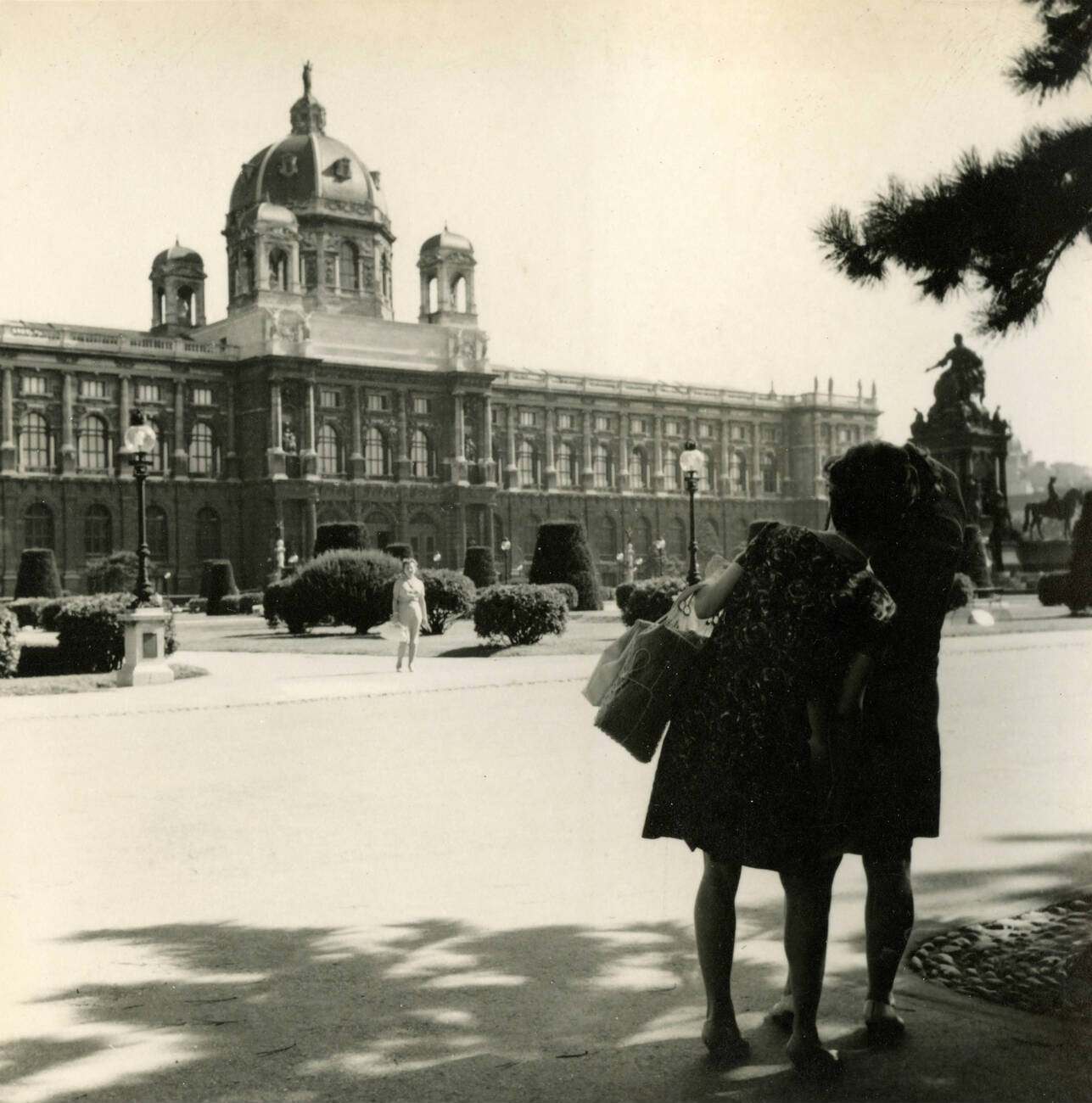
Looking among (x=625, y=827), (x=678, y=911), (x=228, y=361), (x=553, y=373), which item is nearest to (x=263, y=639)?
(x=625, y=827)

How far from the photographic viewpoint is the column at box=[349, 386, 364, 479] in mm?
67438

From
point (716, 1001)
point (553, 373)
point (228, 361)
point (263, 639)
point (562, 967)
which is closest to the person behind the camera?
point (716, 1001)

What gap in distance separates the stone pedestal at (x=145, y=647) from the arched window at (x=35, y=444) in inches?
1829

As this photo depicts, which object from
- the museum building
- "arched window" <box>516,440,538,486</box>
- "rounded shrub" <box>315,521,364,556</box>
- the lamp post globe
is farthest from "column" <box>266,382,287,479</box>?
the lamp post globe

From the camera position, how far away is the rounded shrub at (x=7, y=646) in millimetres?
16047

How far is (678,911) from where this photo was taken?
196 inches

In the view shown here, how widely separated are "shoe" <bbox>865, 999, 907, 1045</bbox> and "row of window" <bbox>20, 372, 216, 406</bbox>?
61.1 meters

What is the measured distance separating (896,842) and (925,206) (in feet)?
7.50

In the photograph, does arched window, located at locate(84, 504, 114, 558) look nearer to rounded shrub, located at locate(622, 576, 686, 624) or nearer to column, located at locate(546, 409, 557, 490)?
column, located at locate(546, 409, 557, 490)

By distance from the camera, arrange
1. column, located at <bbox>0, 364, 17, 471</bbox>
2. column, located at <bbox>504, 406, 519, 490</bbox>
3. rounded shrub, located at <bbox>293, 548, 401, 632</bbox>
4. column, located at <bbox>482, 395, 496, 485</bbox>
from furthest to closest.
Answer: column, located at <bbox>504, 406, 519, 490</bbox> → column, located at <bbox>482, 395, 496, 485</bbox> → column, located at <bbox>0, 364, 17, 471</bbox> → rounded shrub, located at <bbox>293, 548, 401, 632</bbox>

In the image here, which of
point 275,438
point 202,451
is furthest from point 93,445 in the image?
point 275,438

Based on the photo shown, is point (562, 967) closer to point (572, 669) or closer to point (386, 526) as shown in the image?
point (572, 669)

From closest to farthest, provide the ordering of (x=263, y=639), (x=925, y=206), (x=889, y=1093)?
1. (x=889, y=1093)
2. (x=925, y=206)
3. (x=263, y=639)

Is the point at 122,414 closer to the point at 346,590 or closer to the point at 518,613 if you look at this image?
the point at 346,590
